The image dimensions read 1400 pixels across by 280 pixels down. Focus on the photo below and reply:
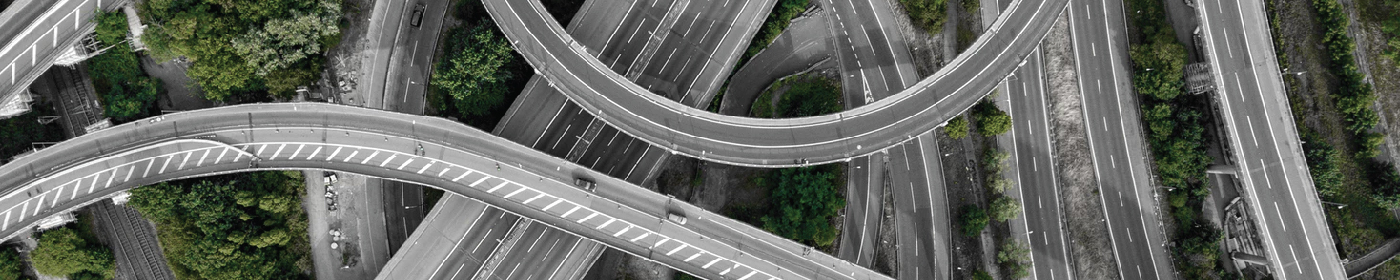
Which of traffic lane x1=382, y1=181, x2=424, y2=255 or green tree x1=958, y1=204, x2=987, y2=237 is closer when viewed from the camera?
traffic lane x1=382, y1=181, x2=424, y2=255

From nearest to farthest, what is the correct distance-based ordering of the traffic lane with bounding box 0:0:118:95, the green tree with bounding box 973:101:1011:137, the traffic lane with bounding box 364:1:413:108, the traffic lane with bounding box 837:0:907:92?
1. the traffic lane with bounding box 0:0:118:95
2. the traffic lane with bounding box 364:1:413:108
3. the green tree with bounding box 973:101:1011:137
4. the traffic lane with bounding box 837:0:907:92

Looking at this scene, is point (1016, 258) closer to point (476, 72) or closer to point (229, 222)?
point (476, 72)

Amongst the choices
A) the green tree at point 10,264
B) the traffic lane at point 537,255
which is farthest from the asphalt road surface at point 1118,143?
the green tree at point 10,264

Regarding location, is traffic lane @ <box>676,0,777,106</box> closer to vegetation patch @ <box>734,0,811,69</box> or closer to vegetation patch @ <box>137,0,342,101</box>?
vegetation patch @ <box>734,0,811,69</box>

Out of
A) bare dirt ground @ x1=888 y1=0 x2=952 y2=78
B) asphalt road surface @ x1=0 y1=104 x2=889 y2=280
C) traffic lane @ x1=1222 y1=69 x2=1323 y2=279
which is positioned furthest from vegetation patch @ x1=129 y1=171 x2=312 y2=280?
traffic lane @ x1=1222 y1=69 x2=1323 y2=279

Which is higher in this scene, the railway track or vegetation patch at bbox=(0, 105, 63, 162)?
vegetation patch at bbox=(0, 105, 63, 162)

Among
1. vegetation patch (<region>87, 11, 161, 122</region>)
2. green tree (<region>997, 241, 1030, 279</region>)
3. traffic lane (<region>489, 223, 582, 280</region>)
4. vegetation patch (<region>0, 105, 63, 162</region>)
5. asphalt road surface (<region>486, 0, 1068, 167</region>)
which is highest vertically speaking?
vegetation patch (<region>87, 11, 161, 122</region>)

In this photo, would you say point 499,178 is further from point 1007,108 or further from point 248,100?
point 1007,108

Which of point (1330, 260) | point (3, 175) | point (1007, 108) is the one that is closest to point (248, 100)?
point (3, 175)
